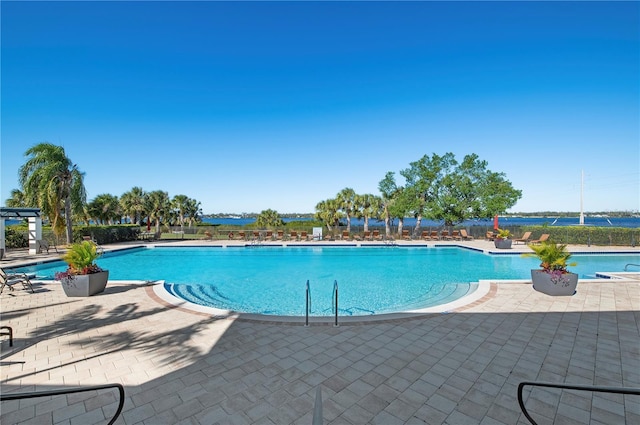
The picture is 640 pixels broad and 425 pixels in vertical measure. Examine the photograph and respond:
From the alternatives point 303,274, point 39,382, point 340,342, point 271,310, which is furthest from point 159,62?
point 340,342

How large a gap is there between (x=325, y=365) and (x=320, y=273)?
8.82 meters

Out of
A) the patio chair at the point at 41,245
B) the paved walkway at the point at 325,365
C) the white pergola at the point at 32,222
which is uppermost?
the white pergola at the point at 32,222

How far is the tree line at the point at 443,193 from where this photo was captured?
23.7m

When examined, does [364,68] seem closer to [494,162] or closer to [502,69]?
[502,69]

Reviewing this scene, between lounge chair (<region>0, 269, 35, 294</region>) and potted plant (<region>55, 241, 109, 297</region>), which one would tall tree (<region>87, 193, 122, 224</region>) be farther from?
potted plant (<region>55, 241, 109, 297</region>)

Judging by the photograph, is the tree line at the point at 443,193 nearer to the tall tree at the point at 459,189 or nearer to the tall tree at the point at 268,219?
the tall tree at the point at 459,189

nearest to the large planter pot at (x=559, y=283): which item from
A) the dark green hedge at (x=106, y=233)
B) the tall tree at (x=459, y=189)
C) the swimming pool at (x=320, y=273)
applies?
the swimming pool at (x=320, y=273)

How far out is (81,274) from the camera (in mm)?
6961

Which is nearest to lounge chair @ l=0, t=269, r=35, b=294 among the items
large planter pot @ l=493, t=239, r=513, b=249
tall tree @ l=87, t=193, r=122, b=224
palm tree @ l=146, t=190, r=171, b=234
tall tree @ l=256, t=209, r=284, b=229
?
large planter pot @ l=493, t=239, r=513, b=249

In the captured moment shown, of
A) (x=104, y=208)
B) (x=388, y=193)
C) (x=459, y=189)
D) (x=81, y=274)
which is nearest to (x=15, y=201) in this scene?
(x=104, y=208)

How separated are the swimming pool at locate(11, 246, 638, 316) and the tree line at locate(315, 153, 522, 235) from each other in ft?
18.7

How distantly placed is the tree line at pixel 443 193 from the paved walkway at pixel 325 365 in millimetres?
18506

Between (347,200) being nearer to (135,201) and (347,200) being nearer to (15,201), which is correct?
(135,201)

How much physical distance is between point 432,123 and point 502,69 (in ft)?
20.6
